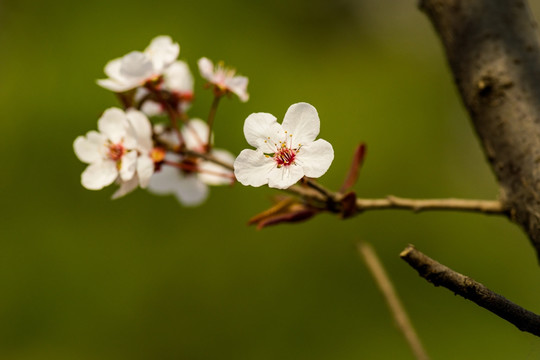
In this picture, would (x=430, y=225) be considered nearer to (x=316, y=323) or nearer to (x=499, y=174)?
(x=316, y=323)

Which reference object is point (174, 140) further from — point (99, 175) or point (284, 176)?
point (284, 176)

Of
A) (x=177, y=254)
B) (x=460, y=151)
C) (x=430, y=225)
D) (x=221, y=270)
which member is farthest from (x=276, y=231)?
(x=460, y=151)

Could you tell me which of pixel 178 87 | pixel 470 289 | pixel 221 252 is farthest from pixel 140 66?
pixel 221 252

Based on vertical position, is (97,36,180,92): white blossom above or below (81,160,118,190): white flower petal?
above

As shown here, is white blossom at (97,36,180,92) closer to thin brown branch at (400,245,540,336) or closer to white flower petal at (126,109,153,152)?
white flower petal at (126,109,153,152)

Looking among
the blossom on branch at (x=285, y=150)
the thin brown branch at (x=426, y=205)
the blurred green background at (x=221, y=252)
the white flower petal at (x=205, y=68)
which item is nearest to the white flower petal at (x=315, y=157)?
the blossom on branch at (x=285, y=150)

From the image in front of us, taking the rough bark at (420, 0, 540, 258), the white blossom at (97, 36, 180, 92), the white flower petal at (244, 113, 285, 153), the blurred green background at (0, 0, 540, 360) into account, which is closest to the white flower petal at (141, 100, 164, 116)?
the white blossom at (97, 36, 180, 92)

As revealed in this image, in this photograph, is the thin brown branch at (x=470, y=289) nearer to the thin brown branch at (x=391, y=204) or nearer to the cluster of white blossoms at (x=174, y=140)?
the cluster of white blossoms at (x=174, y=140)
